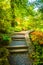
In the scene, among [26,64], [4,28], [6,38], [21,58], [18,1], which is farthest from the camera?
[4,28]

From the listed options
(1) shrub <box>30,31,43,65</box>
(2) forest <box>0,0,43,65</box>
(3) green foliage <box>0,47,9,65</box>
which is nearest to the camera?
(2) forest <box>0,0,43,65</box>

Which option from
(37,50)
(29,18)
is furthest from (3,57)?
(29,18)

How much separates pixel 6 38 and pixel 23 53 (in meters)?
1.47

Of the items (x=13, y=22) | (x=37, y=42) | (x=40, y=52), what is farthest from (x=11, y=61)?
(x=13, y=22)

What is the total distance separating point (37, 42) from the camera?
9.23m

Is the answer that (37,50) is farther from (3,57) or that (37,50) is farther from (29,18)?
(3,57)

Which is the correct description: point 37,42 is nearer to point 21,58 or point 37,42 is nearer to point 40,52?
point 40,52

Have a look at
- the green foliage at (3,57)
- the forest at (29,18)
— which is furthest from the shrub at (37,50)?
the green foliage at (3,57)

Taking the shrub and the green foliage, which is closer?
the green foliage

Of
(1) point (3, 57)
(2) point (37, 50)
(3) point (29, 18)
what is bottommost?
(2) point (37, 50)

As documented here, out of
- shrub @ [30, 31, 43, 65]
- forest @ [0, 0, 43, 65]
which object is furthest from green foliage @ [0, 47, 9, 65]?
shrub @ [30, 31, 43, 65]

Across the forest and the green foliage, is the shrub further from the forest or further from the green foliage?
the green foliage

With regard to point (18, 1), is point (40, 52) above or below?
below

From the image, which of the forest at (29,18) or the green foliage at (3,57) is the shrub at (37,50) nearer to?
the forest at (29,18)
